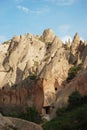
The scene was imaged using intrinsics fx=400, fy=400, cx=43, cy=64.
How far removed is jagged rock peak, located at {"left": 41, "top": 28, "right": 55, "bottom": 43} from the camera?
257 feet

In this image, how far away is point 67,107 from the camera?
42.5 m

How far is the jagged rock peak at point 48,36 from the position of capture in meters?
78.4

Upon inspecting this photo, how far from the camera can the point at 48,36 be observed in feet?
259

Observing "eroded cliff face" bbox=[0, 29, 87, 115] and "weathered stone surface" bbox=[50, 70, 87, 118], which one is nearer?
"weathered stone surface" bbox=[50, 70, 87, 118]

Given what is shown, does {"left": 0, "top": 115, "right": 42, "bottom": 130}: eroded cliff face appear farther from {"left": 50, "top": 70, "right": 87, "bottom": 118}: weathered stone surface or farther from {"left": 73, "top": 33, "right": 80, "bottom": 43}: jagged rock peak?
{"left": 73, "top": 33, "right": 80, "bottom": 43}: jagged rock peak

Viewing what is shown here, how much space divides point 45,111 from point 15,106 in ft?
28.1


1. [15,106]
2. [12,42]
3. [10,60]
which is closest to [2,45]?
[12,42]

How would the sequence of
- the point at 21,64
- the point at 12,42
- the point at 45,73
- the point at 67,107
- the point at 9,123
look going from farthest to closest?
the point at 12,42
the point at 21,64
the point at 45,73
the point at 67,107
the point at 9,123

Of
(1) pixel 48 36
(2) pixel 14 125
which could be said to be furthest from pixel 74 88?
(2) pixel 14 125

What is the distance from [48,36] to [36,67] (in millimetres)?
14323

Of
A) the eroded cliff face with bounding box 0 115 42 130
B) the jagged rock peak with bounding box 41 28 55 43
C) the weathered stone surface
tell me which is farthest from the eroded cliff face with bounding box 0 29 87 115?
the eroded cliff face with bounding box 0 115 42 130

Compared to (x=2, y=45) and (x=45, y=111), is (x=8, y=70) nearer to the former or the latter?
(x=2, y=45)

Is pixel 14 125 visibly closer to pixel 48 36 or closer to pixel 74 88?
pixel 74 88

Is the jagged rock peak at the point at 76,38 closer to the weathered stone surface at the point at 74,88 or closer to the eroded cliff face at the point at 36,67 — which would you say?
the eroded cliff face at the point at 36,67
